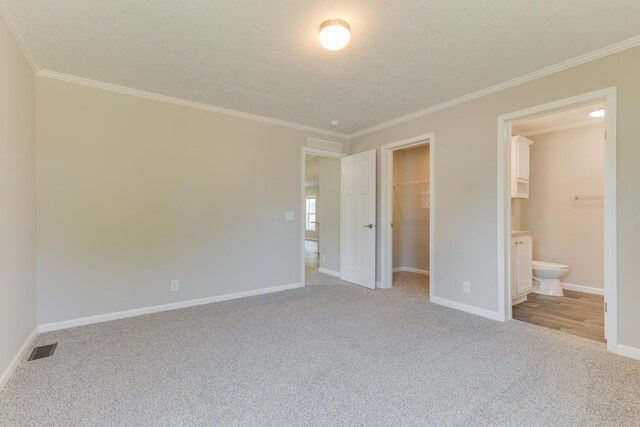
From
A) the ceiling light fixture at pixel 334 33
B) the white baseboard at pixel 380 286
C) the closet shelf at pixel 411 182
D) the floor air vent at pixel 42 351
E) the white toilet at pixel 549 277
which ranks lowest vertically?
the floor air vent at pixel 42 351

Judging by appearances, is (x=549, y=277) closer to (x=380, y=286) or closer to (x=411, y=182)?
(x=380, y=286)

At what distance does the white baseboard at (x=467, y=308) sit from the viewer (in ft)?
10.8

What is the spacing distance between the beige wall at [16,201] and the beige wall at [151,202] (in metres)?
0.19

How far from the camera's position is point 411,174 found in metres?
6.13

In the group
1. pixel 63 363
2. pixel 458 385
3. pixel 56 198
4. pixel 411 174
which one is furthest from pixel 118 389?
pixel 411 174

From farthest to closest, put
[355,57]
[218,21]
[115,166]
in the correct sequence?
1. [115,166]
2. [355,57]
3. [218,21]

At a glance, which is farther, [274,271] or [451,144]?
[274,271]

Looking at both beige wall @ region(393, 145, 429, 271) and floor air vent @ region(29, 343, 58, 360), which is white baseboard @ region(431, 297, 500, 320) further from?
floor air vent @ region(29, 343, 58, 360)

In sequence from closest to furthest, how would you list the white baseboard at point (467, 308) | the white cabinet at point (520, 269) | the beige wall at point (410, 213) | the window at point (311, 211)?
the white baseboard at point (467, 308) → the white cabinet at point (520, 269) → the beige wall at point (410, 213) → the window at point (311, 211)

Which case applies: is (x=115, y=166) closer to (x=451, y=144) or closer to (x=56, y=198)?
(x=56, y=198)

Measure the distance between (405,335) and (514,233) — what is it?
7.01 ft

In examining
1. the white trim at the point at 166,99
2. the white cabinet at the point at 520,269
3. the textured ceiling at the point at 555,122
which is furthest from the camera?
the textured ceiling at the point at 555,122

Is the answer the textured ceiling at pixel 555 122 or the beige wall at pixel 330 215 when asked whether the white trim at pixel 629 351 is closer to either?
the textured ceiling at pixel 555 122

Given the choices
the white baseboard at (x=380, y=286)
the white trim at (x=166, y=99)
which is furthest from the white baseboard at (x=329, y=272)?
the white trim at (x=166, y=99)
